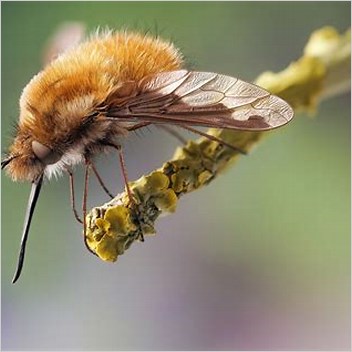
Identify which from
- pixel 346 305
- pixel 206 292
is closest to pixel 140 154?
pixel 206 292

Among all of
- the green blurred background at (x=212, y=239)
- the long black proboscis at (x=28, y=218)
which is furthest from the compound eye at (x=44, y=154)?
the green blurred background at (x=212, y=239)

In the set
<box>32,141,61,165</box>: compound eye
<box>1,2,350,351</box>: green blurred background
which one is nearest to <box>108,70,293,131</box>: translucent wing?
<box>32,141,61,165</box>: compound eye

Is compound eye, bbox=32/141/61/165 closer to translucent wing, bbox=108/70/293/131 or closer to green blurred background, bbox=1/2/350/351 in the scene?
translucent wing, bbox=108/70/293/131

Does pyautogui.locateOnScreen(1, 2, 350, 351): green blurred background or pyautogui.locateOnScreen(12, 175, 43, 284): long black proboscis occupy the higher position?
pyautogui.locateOnScreen(1, 2, 350, 351): green blurred background

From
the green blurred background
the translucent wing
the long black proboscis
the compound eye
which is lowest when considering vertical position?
the long black proboscis

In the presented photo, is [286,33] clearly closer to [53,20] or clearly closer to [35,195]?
[53,20]
